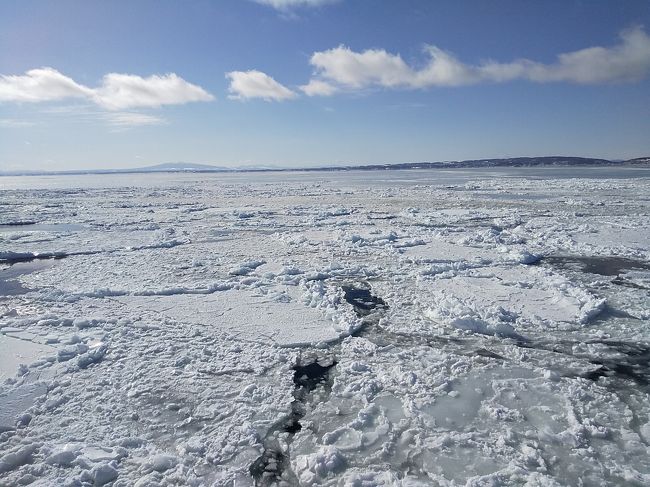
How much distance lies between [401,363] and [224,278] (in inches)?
190

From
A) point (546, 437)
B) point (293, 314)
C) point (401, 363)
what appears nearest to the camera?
point (546, 437)

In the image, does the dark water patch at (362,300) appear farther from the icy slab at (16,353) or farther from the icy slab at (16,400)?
the icy slab at (16,353)

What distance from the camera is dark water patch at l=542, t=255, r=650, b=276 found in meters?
8.38

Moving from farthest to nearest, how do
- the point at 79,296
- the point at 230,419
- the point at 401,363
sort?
the point at 79,296 < the point at 401,363 < the point at 230,419

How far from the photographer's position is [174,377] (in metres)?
4.52

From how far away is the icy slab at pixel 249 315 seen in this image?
221 inches

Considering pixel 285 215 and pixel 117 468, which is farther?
pixel 285 215

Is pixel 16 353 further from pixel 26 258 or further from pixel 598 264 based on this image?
pixel 598 264

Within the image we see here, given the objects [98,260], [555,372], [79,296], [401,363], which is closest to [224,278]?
[79,296]

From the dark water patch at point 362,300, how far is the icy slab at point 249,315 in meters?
0.67

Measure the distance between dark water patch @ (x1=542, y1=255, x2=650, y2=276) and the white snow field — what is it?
8 centimetres

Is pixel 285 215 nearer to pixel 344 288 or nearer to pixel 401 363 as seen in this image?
pixel 344 288

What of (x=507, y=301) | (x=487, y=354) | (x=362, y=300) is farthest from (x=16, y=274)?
(x=507, y=301)

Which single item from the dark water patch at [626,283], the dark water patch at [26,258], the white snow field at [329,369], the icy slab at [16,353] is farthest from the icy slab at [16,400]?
the dark water patch at [626,283]
